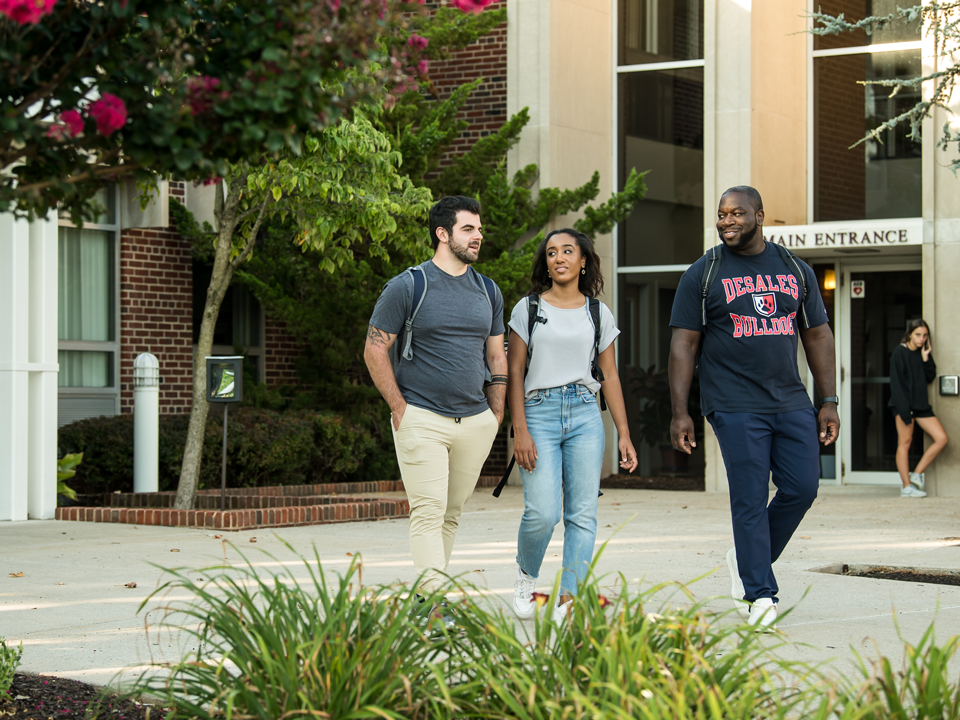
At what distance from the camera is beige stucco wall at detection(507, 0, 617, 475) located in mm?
15359

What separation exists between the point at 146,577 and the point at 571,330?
3162mm

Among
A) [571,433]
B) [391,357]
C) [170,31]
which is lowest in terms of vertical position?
[571,433]

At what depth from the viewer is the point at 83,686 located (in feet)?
14.2

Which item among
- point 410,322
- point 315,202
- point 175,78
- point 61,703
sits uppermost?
point 315,202

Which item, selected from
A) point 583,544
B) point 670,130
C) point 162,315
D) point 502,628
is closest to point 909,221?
point 670,130

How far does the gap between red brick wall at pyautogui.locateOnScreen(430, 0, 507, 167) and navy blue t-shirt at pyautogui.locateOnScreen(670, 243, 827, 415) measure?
1045 centimetres

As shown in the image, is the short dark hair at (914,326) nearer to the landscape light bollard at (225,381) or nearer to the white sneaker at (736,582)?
the landscape light bollard at (225,381)

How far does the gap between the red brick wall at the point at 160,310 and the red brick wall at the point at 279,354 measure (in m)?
1.30

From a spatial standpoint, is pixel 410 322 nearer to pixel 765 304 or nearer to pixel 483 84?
pixel 765 304

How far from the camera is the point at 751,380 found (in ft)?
18.6

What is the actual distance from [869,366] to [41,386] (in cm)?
970

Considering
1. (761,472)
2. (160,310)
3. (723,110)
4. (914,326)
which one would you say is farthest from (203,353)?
(914,326)

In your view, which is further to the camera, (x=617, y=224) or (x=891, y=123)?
(x=617, y=224)

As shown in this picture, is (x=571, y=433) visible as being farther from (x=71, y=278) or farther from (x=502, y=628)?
(x=71, y=278)
